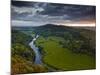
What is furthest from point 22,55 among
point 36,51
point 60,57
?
point 60,57

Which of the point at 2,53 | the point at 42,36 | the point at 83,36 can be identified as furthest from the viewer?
the point at 83,36

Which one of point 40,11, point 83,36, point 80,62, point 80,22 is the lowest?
point 80,62

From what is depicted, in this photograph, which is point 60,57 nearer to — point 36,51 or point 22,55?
point 36,51

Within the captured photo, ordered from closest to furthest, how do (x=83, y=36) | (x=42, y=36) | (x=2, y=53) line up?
(x=2, y=53), (x=42, y=36), (x=83, y=36)

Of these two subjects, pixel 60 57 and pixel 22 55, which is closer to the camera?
pixel 22 55
